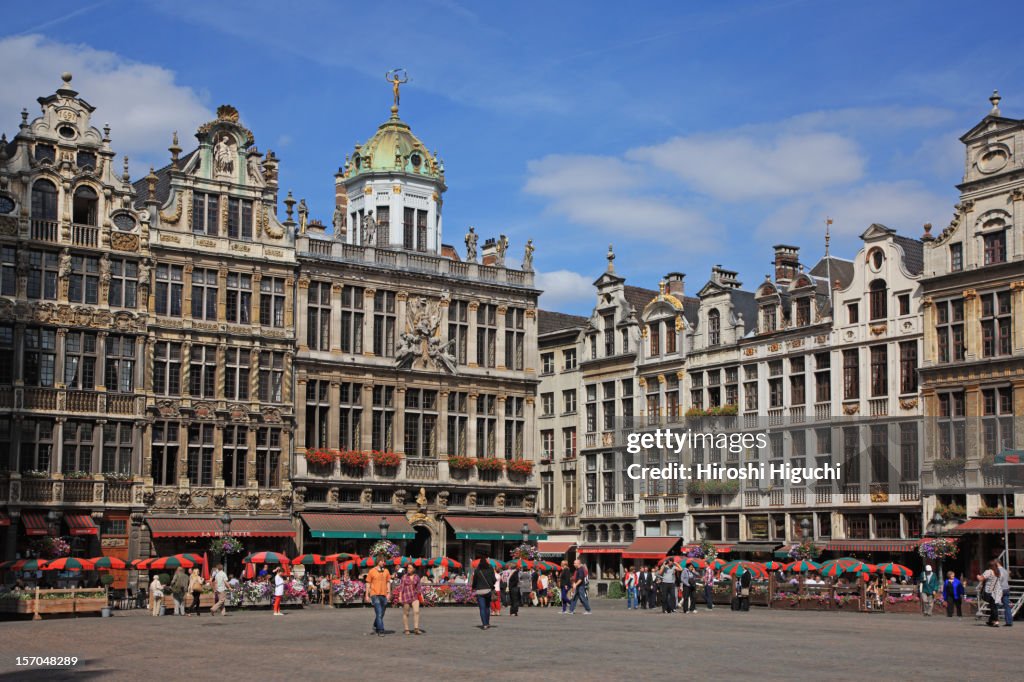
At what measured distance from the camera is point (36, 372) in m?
49.1

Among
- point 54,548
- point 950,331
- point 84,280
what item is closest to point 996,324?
point 950,331

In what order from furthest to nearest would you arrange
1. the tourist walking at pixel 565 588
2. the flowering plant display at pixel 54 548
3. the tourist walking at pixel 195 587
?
the flowering plant display at pixel 54 548, the tourist walking at pixel 565 588, the tourist walking at pixel 195 587

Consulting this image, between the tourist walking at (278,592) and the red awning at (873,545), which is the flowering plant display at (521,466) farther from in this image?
the tourist walking at (278,592)

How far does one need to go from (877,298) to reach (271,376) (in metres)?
23.9

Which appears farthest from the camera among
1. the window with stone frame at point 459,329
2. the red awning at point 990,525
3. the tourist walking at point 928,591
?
the window with stone frame at point 459,329

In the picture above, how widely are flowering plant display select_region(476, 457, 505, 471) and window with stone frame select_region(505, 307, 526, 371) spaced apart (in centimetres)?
431

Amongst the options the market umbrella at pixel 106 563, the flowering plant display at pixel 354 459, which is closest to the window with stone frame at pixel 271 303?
the flowering plant display at pixel 354 459

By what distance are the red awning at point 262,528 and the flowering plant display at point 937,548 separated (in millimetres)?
22968

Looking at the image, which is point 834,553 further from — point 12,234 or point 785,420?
point 12,234

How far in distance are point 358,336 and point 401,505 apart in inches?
281

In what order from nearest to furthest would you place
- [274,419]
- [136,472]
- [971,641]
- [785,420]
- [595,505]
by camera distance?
[971,641] < [136,472] < [274,419] < [785,420] < [595,505]

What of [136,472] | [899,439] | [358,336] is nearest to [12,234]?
[136,472]

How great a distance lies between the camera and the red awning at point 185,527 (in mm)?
50375

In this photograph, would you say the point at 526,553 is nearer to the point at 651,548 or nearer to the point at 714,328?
the point at 651,548
